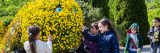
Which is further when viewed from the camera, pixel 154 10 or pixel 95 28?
pixel 154 10

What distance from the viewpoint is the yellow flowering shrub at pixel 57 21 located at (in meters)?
9.10

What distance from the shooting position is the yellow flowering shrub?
910 centimetres

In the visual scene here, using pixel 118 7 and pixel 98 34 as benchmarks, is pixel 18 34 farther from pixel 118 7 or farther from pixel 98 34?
pixel 118 7

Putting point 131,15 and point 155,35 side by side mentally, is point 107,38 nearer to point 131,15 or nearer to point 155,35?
point 155,35

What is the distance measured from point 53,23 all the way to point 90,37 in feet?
4.14

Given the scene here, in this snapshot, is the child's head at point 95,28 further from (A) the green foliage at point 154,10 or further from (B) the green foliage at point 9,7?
(A) the green foliage at point 154,10

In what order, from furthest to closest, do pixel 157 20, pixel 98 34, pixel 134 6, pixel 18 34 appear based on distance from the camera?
pixel 134 6 → pixel 157 20 → pixel 18 34 → pixel 98 34

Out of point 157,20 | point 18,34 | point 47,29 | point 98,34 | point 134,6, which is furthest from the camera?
point 134,6

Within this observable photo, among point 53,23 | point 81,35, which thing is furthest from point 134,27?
point 53,23

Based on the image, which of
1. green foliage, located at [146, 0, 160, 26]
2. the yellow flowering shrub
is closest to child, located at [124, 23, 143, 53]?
the yellow flowering shrub

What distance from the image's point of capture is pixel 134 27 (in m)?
9.42

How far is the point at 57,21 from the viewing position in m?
9.11

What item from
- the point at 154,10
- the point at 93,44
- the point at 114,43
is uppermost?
the point at 114,43

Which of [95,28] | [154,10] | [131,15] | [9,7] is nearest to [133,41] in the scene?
[95,28]
